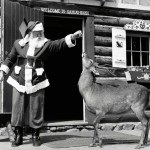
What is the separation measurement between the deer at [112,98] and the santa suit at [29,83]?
64 cm

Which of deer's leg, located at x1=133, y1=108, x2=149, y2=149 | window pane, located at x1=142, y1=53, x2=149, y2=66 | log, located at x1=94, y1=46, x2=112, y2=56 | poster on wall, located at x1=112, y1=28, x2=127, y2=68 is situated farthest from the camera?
window pane, located at x1=142, y1=53, x2=149, y2=66

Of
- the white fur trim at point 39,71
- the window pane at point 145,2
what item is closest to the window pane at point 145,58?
the window pane at point 145,2

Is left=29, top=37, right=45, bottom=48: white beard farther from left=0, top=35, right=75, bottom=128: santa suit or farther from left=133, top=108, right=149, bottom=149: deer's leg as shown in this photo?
left=133, top=108, right=149, bottom=149: deer's leg

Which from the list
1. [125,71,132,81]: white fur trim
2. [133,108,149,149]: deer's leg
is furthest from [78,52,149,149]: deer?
[125,71,132,81]: white fur trim

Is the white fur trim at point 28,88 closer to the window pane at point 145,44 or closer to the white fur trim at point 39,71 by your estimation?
the white fur trim at point 39,71

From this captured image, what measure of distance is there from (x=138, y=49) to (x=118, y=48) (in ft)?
2.64

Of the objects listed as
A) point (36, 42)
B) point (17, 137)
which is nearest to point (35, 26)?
point (36, 42)

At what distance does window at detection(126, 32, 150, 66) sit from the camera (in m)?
10.5

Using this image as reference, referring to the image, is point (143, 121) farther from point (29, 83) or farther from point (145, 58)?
point (145, 58)

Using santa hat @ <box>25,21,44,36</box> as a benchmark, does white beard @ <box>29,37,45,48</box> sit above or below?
below

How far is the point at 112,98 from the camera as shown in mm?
6941

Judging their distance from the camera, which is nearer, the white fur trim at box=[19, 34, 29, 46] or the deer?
the deer

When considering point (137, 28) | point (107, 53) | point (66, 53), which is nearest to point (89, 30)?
point (107, 53)

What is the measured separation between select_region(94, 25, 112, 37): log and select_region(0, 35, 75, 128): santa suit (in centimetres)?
306
